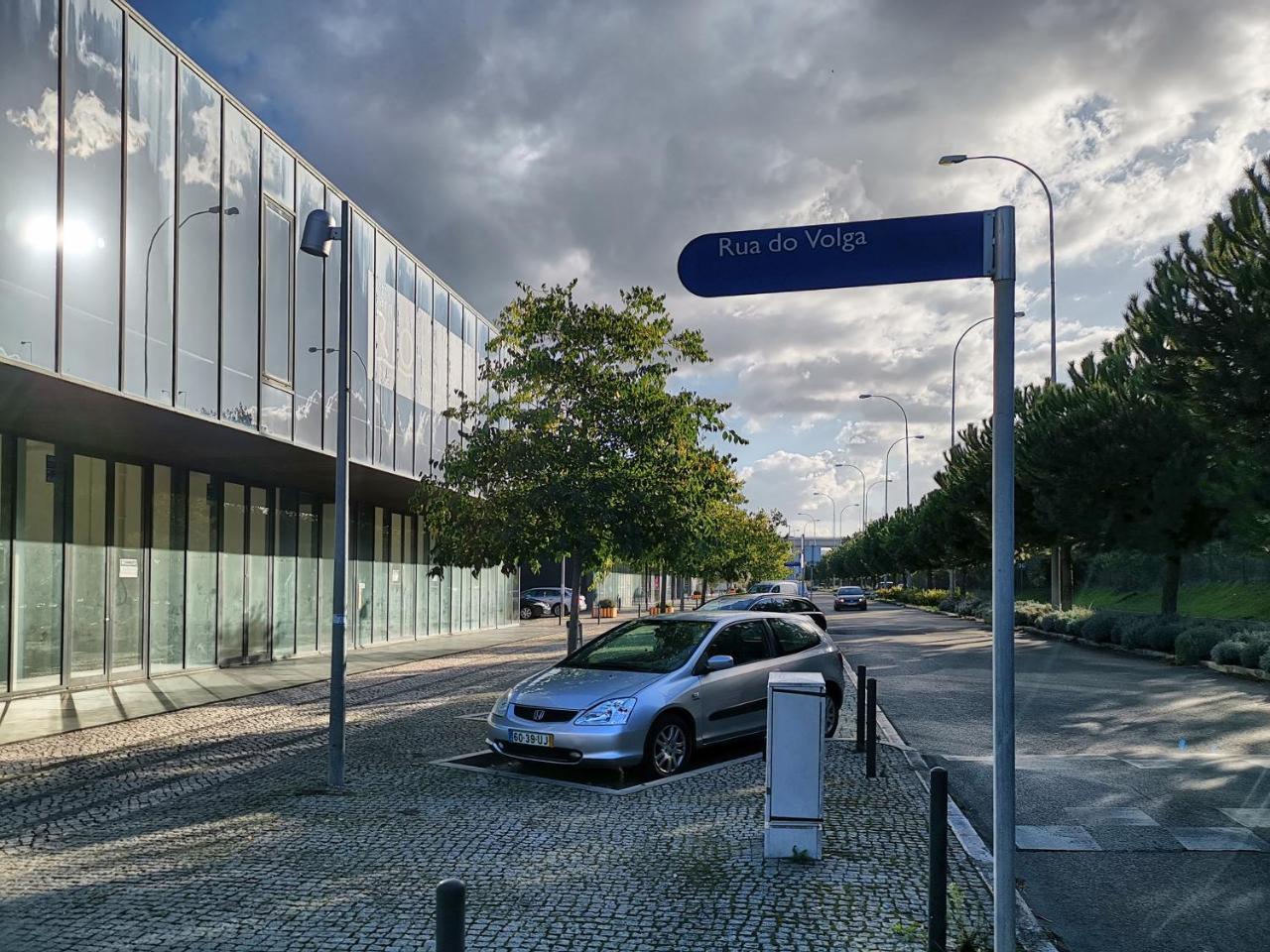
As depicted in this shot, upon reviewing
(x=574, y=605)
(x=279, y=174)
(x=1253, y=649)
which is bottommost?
(x=1253, y=649)

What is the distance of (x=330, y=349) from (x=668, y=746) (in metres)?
12.8

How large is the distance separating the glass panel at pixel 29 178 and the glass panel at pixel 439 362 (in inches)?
550

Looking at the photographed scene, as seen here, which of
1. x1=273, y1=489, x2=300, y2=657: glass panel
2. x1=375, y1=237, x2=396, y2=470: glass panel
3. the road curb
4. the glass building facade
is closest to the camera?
the road curb

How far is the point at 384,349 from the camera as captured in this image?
75.5 feet

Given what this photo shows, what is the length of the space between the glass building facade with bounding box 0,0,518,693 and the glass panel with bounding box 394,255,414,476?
0.27ft

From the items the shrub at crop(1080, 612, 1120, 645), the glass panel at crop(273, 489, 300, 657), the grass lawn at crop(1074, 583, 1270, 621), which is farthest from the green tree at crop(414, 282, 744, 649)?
the grass lawn at crop(1074, 583, 1270, 621)

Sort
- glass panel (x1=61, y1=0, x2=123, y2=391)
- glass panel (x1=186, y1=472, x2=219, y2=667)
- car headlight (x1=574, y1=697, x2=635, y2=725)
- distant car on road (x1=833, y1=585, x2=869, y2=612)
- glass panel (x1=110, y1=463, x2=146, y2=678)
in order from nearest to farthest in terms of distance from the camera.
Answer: car headlight (x1=574, y1=697, x2=635, y2=725) < glass panel (x1=61, y1=0, x2=123, y2=391) < glass panel (x1=110, y1=463, x2=146, y2=678) < glass panel (x1=186, y1=472, x2=219, y2=667) < distant car on road (x1=833, y1=585, x2=869, y2=612)

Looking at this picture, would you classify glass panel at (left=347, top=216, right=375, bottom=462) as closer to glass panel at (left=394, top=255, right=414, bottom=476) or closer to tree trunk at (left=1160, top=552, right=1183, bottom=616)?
glass panel at (left=394, top=255, right=414, bottom=476)

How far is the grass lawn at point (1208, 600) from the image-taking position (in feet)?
140

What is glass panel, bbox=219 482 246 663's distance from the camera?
20062mm

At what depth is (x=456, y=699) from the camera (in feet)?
49.9

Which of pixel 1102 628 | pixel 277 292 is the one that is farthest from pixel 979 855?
pixel 1102 628

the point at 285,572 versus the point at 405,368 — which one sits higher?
the point at 405,368

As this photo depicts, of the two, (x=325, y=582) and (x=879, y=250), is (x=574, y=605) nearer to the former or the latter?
(x=879, y=250)
